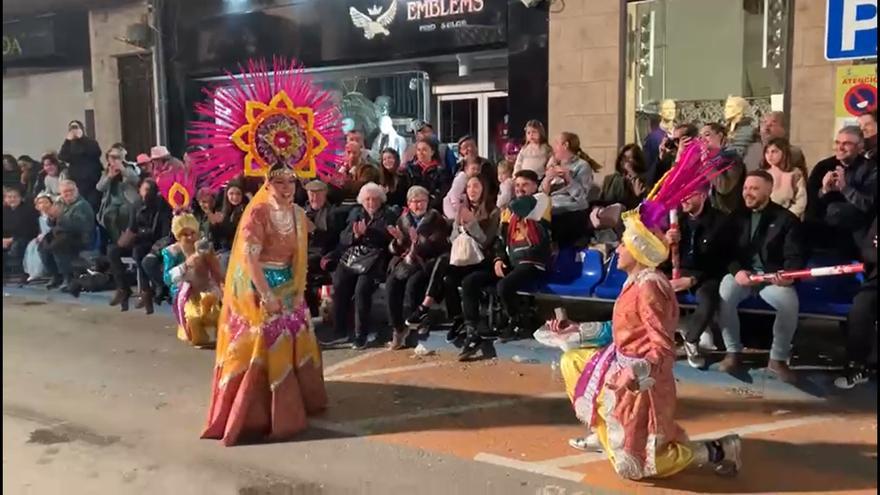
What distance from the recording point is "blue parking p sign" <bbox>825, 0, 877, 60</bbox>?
22.2 feet

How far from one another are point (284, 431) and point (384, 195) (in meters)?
3.03

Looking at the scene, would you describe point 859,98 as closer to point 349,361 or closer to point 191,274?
point 349,361

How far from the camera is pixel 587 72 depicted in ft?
31.0

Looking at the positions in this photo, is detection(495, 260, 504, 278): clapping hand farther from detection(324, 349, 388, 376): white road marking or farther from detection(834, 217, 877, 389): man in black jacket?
detection(834, 217, 877, 389): man in black jacket

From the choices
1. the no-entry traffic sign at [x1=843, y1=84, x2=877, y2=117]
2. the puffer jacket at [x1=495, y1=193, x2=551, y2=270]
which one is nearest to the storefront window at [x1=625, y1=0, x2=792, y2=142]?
the no-entry traffic sign at [x1=843, y1=84, x2=877, y2=117]

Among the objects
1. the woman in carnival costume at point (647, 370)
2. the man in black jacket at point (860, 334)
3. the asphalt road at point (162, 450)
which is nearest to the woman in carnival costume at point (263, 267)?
the asphalt road at point (162, 450)

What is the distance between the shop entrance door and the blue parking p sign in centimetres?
433

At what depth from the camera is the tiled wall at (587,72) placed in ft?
30.3

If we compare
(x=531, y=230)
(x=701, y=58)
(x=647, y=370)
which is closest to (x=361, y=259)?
(x=531, y=230)

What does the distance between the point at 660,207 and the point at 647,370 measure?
85cm

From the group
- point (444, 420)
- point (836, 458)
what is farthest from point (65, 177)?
point (836, 458)

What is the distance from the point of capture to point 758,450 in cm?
466

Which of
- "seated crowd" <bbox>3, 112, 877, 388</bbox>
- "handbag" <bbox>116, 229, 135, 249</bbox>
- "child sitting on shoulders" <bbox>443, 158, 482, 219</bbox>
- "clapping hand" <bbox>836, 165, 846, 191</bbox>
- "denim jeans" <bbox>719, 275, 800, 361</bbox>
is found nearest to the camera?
"denim jeans" <bbox>719, 275, 800, 361</bbox>

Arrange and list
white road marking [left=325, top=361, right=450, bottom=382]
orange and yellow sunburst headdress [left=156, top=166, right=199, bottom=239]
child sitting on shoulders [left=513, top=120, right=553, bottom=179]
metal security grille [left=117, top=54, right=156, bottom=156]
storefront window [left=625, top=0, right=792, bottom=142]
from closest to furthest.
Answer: white road marking [left=325, top=361, right=450, bottom=382] < child sitting on shoulders [left=513, top=120, right=553, bottom=179] < orange and yellow sunburst headdress [left=156, top=166, right=199, bottom=239] < storefront window [left=625, top=0, right=792, bottom=142] < metal security grille [left=117, top=54, right=156, bottom=156]
